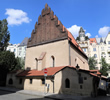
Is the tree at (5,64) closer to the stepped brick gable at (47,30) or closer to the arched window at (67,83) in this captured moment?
the stepped brick gable at (47,30)

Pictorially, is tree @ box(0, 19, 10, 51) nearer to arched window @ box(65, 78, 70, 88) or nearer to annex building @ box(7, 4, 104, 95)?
annex building @ box(7, 4, 104, 95)

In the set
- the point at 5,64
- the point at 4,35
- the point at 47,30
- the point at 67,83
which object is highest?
the point at 4,35

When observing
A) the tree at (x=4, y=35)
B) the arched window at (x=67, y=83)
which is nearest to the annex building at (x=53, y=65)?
the arched window at (x=67, y=83)

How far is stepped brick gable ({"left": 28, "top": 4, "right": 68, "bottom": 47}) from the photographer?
20828 mm

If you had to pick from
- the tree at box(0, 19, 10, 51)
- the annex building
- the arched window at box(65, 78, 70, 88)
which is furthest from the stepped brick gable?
the tree at box(0, 19, 10, 51)

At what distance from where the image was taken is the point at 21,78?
20.0m

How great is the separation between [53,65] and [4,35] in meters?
20.5

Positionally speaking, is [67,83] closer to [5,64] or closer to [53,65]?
[53,65]

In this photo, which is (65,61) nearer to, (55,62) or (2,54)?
(55,62)

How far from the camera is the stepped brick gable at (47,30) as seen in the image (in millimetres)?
20828

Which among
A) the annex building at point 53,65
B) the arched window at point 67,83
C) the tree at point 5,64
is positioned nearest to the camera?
the annex building at point 53,65

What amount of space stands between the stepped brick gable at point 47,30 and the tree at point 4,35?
1192 cm

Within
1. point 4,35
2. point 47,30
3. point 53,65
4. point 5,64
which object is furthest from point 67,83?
point 4,35

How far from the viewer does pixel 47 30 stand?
73.6 ft
